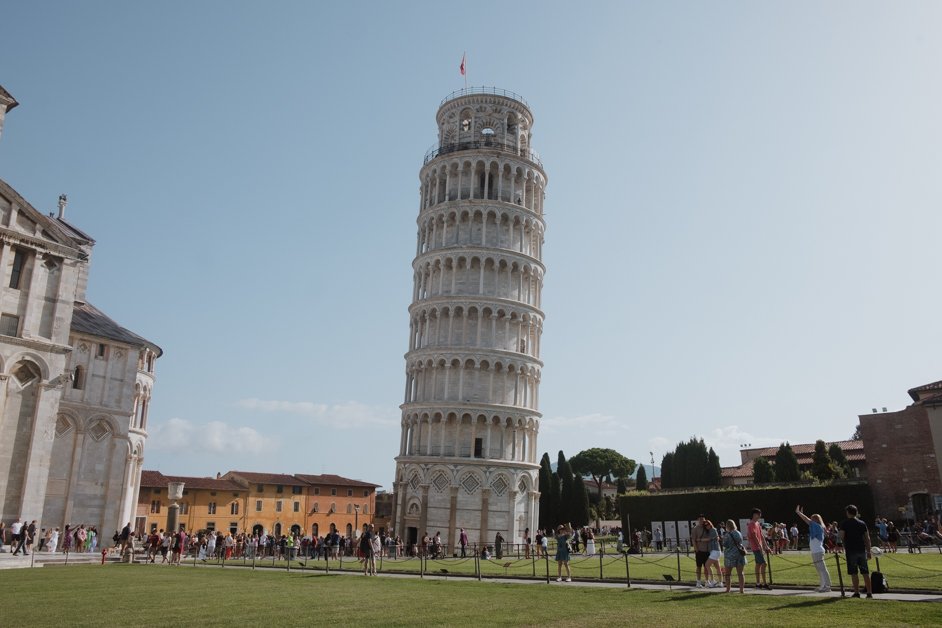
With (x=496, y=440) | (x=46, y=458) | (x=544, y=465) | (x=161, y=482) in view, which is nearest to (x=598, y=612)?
(x=46, y=458)

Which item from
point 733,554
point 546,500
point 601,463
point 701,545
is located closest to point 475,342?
point 546,500

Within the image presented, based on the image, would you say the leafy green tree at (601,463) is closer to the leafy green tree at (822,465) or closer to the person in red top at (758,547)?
the leafy green tree at (822,465)

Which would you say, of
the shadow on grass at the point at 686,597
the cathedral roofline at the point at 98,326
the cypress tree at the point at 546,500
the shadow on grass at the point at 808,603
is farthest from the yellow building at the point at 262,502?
the shadow on grass at the point at 808,603

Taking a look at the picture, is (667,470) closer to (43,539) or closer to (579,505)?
(579,505)

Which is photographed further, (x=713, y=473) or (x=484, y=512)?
(x=713, y=473)

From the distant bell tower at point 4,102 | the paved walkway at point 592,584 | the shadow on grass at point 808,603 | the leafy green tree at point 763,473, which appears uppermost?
the distant bell tower at point 4,102

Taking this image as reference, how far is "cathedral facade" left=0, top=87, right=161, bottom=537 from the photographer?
102 ft

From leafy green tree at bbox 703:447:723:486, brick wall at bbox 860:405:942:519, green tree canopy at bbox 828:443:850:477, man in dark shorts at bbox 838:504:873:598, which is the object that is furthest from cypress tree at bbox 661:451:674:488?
man in dark shorts at bbox 838:504:873:598

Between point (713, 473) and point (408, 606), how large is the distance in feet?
197

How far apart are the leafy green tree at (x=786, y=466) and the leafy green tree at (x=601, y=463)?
50.2m

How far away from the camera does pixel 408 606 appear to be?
46.2 feet

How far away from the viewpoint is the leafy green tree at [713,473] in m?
68.2

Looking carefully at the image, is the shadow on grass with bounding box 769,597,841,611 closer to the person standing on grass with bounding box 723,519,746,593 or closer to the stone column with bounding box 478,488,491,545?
the person standing on grass with bounding box 723,519,746,593

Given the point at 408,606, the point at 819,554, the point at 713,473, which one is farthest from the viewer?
the point at 713,473
